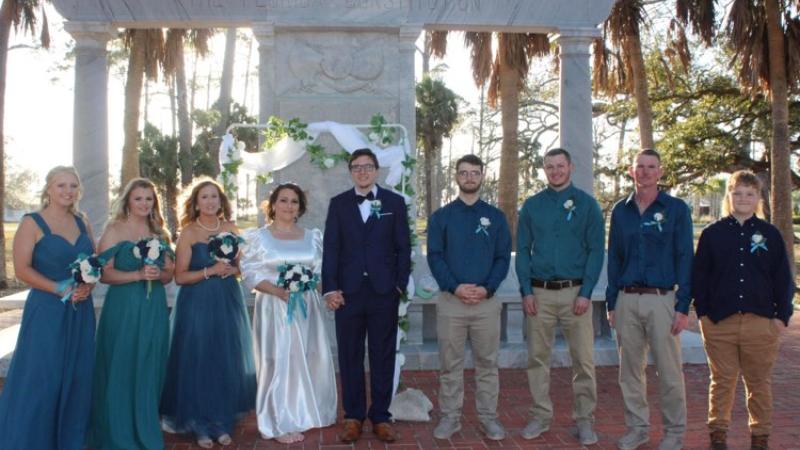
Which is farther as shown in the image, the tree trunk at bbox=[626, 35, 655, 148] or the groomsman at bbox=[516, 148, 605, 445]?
the tree trunk at bbox=[626, 35, 655, 148]

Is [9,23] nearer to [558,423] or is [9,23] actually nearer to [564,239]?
[564,239]

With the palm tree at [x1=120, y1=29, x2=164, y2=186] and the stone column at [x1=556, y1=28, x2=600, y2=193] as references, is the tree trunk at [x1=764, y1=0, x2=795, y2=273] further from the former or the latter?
the palm tree at [x1=120, y1=29, x2=164, y2=186]

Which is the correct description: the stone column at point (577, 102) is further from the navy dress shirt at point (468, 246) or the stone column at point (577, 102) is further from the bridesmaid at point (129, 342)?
the bridesmaid at point (129, 342)

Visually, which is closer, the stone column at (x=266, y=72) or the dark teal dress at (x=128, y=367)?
the dark teal dress at (x=128, y=367)

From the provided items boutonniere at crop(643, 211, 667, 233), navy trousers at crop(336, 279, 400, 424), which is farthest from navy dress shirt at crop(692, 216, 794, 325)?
navy trousers at crop(336, 279, 400, 424)

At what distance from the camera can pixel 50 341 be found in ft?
15.3

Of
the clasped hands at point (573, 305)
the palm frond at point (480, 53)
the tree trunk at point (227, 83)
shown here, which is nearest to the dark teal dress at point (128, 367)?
the clasped hands at point (573, 305)

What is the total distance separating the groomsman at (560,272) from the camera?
5250 mm

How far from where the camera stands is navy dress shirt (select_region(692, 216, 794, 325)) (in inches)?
190

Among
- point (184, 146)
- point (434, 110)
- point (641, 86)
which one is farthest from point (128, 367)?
point (434, 110)

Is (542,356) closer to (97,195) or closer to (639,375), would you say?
(639,375)

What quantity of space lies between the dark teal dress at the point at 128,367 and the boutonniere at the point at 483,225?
2549 millimetres

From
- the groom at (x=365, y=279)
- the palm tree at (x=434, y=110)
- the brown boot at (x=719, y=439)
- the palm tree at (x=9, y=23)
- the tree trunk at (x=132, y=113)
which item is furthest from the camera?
the palm tree at (x=434, y=110)

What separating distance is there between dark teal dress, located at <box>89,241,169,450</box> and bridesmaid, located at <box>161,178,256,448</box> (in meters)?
0.28
